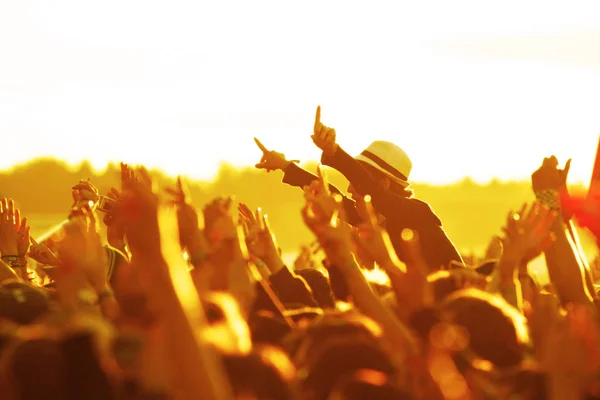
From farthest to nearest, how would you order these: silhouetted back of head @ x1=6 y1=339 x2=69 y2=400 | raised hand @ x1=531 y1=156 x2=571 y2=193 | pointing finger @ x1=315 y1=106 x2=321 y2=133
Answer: pointing finger @ x1=315 y1=106 x2=321 y2=133 → raised hand @ x1=531 y1=156 x2=571 y2=193 → silhouetted back of head @ x1=6 y1=339 x2=69 y2=400

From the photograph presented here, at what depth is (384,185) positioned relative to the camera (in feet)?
23.3

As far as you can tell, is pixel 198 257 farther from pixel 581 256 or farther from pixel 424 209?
pixel 424 209

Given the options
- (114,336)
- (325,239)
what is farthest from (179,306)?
(325,239)

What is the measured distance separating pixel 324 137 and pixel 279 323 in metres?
3.07

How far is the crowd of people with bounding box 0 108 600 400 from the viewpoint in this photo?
2678mm

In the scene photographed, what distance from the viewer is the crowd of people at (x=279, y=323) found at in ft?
8.79

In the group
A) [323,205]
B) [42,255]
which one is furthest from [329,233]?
[42,255]

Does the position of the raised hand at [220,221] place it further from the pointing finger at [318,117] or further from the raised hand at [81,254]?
the pointing finger at [318,117]

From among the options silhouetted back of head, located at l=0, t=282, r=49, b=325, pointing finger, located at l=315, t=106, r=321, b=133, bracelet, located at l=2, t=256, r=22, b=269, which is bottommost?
bracelet, located at l=2, t=256, r=22, b=269

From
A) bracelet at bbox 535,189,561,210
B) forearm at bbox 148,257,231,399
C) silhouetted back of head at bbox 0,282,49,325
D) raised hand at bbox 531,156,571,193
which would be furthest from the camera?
raised hand at bbox 531,156,571,193

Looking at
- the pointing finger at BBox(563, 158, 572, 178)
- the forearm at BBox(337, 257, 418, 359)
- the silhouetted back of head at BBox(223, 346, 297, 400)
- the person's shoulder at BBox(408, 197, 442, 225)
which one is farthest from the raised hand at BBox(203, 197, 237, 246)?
the person's shoulder at BBox(408, 197, 442, 225)

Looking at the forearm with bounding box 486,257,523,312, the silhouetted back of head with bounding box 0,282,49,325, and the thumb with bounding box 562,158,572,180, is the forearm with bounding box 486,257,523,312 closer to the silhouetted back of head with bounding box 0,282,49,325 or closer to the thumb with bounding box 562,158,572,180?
the thumb with bounding box 562,158,572,180

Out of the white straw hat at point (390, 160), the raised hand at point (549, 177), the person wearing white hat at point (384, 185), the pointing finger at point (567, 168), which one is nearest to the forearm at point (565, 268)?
the raised hand at point (549, 177)

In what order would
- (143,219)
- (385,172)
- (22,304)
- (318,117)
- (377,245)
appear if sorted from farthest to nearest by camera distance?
(385,172) < (318,117) < (377,245) < (22,304) < (143,219)
